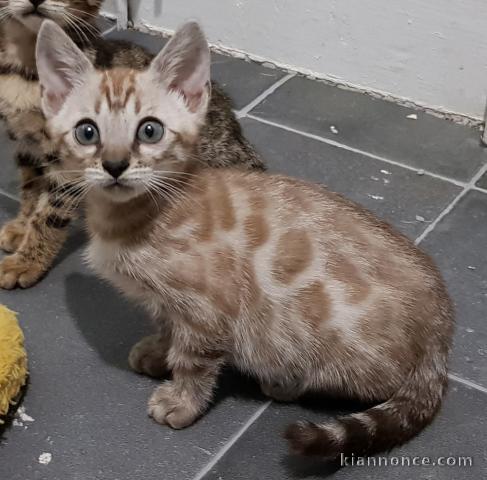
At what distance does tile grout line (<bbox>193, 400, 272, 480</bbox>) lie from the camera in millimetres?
1353

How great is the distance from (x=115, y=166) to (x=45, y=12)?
1.80ft

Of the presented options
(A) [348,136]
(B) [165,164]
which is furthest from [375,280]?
(A) [348,136]

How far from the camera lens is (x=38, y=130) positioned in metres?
1.69

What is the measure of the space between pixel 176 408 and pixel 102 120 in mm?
509

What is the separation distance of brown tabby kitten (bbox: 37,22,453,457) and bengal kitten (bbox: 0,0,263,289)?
29cm

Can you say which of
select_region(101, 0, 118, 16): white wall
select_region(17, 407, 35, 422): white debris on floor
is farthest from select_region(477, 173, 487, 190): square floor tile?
select_region(101, 0, 118, 16): white wall

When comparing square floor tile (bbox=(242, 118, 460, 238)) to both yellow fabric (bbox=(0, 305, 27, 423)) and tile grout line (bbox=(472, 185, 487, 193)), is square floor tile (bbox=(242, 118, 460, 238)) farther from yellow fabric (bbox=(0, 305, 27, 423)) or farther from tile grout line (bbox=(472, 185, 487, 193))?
yellow fabric (bbox=(0, 305, 27, 423))

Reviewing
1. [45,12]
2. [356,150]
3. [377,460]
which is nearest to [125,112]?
[45,12]

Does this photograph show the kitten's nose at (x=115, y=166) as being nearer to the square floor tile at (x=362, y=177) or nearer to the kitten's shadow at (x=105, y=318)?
the kitten's shadow at (x=105, y=318)

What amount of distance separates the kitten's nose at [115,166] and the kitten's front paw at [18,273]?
608 millimetres

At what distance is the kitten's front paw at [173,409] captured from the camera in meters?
1.42

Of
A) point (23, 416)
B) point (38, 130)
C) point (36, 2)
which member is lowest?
point (23, 416)

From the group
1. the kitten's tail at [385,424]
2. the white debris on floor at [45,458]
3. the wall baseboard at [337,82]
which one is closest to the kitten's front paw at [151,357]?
the white debris on floor at [45,458]

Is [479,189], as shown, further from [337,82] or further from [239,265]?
[239,265]
